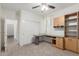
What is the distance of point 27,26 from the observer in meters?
4.34

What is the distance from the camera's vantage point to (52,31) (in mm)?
4789

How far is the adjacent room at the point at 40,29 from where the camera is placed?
3.22 meters

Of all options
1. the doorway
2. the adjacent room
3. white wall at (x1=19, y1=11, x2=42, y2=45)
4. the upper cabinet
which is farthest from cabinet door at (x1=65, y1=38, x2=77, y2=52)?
the doorway

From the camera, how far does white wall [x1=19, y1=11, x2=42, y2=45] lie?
4.19m

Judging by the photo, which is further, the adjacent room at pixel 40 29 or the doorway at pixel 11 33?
the doorway at pixel 11 33

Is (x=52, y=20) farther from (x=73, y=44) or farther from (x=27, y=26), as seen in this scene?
(x=73, y=44)

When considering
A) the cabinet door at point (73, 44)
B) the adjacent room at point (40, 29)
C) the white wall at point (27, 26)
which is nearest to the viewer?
the cabinet door at point (73, 44)

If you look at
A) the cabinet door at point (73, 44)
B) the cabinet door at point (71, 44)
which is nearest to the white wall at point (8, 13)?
the cabinet door at point (71, 44)

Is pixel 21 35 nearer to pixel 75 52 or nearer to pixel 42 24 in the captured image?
pixel 42 24

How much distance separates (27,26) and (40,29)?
89 centimetres

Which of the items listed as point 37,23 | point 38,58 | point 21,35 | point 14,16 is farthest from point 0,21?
point 38,58

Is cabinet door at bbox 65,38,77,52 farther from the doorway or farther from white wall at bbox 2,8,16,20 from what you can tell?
white wall at bbox 2,8,16,20

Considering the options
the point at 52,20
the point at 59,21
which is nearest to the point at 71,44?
the point at 59,21

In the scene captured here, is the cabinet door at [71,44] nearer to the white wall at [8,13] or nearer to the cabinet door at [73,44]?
the cabinet door at [73,44]
